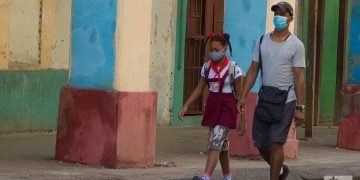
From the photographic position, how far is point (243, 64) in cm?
1420

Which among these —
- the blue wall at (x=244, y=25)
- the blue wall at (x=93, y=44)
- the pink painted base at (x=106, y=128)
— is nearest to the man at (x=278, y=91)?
the pink painted base at (x=106, y=128)

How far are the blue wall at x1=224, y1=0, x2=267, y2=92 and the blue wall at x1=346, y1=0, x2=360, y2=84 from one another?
2560 mm

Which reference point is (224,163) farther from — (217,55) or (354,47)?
(354,47)

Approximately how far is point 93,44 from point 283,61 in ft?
8.42

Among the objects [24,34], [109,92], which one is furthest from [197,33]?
[109,92]

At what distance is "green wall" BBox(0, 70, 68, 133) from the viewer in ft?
50.1

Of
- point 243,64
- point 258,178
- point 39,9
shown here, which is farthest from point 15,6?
point 258,178

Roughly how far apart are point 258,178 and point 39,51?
16.6ft

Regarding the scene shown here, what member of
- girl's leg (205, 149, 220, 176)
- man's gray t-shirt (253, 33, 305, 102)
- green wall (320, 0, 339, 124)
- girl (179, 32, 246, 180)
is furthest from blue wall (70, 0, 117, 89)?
green wall (320, 0, 339, 124)

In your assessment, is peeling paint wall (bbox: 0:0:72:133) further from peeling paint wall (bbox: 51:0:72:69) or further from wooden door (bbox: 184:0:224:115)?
wooden door (bbox: 184:0:224:115)

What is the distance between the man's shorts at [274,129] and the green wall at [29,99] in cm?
544

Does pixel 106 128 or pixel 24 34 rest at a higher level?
pixel 24 34

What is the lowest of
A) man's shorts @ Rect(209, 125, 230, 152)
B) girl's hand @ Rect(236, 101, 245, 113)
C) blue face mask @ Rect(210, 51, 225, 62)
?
man's shorts @ Rect(209, 125, 230, 152)

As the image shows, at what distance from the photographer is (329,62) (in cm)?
2070
